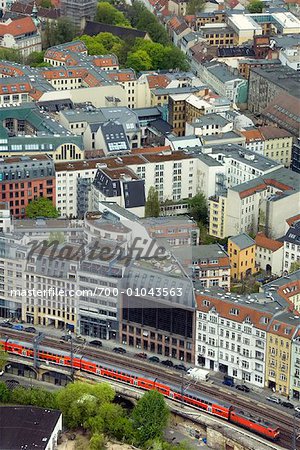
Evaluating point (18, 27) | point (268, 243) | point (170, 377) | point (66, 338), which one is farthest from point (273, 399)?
point (18, 27)

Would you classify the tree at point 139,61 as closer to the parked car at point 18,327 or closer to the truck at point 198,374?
the parked car at point 18,327

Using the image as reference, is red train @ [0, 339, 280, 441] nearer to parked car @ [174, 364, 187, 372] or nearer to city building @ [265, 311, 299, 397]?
parked car @ [174, 364, 187, 372]

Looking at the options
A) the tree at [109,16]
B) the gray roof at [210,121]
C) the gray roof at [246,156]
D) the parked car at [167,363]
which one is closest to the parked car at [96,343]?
the parked car at [167,363]

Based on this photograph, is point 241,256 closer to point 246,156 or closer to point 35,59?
point 246,156

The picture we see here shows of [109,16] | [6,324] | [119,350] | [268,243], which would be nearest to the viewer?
[119,350]

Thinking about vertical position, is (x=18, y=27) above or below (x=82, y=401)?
above

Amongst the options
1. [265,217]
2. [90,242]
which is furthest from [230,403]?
[265,217]
